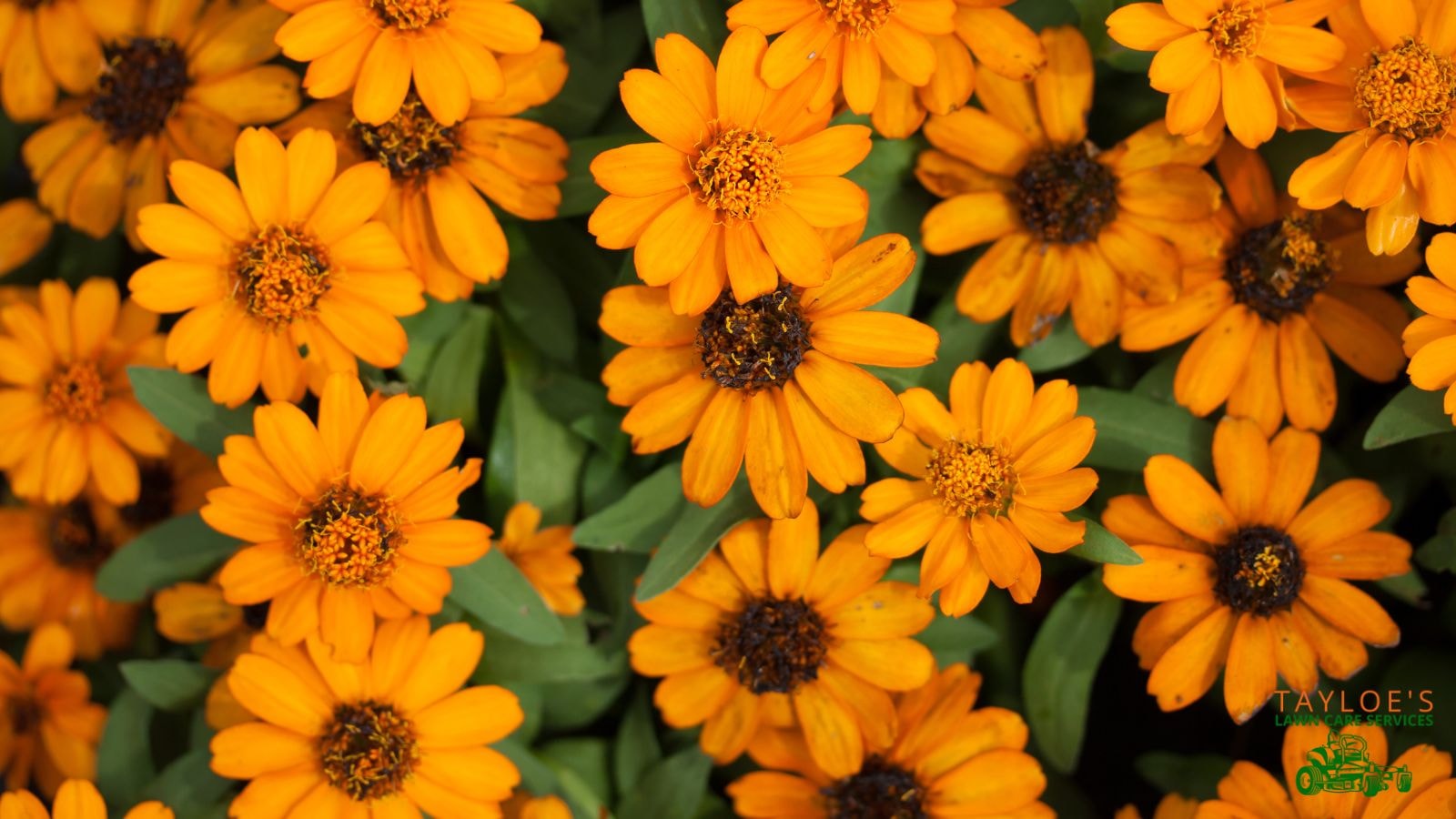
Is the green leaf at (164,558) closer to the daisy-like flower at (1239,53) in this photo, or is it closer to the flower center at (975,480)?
the flower center at (975,480)

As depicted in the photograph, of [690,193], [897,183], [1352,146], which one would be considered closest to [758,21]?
[690,193]

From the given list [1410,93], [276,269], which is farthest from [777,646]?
[1410,93]

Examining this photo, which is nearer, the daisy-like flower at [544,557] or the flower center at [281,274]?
the flower center at [281,274]

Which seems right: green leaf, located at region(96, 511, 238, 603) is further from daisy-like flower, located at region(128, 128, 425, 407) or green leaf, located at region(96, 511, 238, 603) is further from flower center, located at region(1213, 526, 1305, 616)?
flower center, located at region(1213, 526, 1305, 616)

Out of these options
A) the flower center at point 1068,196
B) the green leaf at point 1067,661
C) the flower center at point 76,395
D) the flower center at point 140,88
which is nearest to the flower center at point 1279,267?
the flower center at point 1068,196

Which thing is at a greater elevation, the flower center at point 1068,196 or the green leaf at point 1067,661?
the flower center at point 1068,196

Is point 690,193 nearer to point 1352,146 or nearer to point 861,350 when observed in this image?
point 861,350
